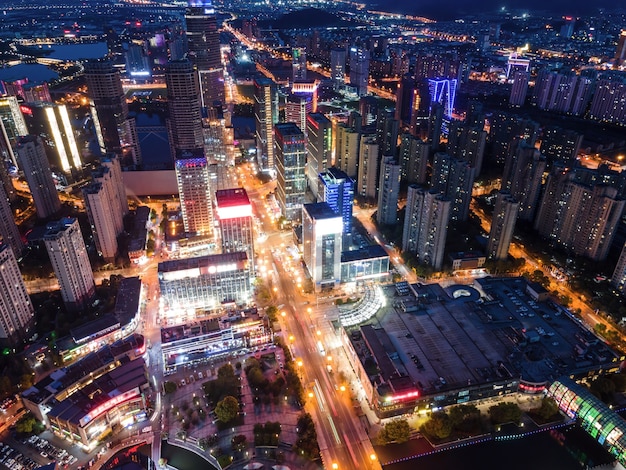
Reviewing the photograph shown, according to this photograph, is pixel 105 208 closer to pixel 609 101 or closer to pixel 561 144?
→ pixel 561 144

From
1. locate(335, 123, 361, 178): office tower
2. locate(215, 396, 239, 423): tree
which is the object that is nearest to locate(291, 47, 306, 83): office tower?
locate(335, 123, 361, 178): office tower

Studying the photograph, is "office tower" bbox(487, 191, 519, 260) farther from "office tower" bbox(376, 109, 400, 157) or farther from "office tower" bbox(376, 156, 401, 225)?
"office tower" bbox(376, 109, 400, 157)

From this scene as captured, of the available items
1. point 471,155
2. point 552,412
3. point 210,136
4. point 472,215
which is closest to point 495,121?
point 471,155

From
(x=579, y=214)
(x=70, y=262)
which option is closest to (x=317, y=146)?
(x=579, y=214)

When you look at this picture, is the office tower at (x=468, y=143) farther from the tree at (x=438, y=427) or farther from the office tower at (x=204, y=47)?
the office tower at (x=204, y=47)

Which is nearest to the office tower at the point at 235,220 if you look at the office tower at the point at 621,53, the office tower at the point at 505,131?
the office tower at the point at 505,131

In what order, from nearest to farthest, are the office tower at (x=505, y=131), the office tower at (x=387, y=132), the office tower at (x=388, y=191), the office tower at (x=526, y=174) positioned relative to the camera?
the office tower at (x=388, y=191), the office tower at (x=526, y=174), the office tower at (x=505, y=131), the office tower at (x=387, y=132)
